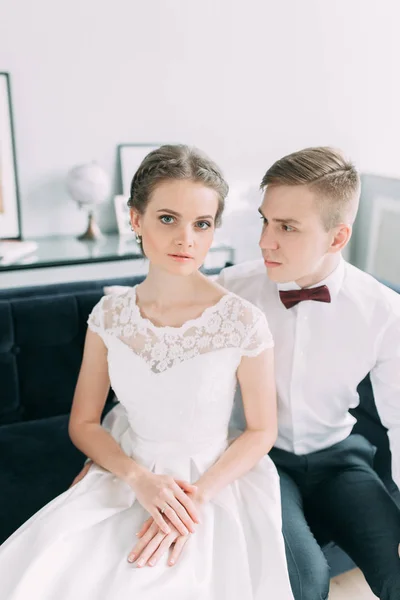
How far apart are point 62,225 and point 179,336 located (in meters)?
1.93

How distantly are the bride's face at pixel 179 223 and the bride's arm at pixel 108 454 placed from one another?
12.0 inches

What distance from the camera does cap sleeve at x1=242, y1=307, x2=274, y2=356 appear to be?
1260 millimetres

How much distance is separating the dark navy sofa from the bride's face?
679 millimetres

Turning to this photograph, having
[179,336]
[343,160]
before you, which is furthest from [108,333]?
[343,160]

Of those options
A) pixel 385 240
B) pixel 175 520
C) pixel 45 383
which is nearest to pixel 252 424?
pixel 175 520

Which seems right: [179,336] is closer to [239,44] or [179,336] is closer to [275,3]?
[239,44]

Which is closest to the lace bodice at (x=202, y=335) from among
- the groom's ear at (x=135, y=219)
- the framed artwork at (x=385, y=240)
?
the groom's ear at (x=135, y=219)

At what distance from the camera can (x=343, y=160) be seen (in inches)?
51.8

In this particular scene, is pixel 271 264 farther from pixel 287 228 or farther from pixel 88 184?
pixel 88 184

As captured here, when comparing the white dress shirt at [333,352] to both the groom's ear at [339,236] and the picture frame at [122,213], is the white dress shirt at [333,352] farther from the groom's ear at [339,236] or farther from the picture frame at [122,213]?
the picture frame at [122,213]

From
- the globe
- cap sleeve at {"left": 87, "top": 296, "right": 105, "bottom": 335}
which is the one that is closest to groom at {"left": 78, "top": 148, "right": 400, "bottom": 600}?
cap sleeve at {"left": 87, "top": 296, "right": 105, "bottom": 335}

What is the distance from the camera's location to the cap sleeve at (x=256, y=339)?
1.26 metres

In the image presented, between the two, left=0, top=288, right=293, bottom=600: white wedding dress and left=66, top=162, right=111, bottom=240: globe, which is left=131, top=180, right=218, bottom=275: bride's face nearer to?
left=0, top=288, right=293, bottom=600: white wedding dress

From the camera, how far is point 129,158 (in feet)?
9.81
